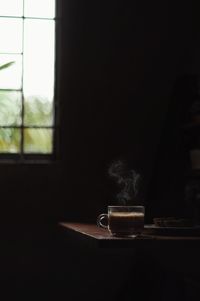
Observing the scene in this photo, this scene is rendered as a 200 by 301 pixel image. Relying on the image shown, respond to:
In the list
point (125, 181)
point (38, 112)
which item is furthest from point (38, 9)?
point (125, 181)

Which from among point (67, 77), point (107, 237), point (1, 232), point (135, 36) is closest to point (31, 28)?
point (67, 77)

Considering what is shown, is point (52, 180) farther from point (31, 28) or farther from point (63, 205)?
point (31, 28)

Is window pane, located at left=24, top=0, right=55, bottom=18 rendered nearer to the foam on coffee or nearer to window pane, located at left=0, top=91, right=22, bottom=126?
window pane, located at left=0, top=91, right=22, bottom=126

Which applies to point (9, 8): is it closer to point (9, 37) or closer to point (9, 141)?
point (9, 37)

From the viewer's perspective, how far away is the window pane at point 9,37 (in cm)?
400

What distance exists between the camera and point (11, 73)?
3994mm

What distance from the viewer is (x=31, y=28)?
4031mm

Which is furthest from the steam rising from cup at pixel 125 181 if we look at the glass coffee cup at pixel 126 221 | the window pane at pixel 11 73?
the glass coffee cup at pixel 126 221

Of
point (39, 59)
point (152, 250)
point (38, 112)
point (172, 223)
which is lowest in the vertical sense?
point (152, 250)

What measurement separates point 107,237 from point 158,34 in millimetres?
2228

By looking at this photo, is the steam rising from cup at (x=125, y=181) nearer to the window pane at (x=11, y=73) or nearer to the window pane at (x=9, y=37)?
the window pane at (x=11, y=73)

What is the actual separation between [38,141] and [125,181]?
0.62 metres

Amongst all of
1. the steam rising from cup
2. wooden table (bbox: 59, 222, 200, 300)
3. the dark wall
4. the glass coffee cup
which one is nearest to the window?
the dark wall

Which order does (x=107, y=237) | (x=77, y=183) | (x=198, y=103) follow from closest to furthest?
1. (x=107, y=237)
2. (x=198, y=103)
3. (x=77, y=183)
